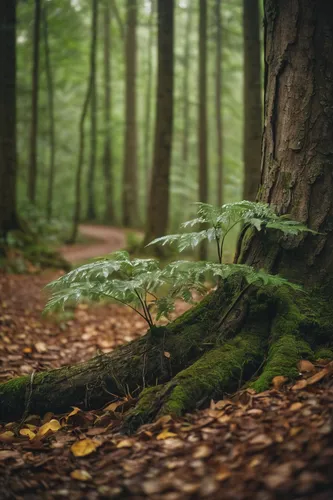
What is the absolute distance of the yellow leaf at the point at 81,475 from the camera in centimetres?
236

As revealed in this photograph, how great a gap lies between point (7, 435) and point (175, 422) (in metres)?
1.29

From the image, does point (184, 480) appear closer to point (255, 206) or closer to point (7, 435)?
point (7, 435)

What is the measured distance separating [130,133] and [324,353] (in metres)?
16.9

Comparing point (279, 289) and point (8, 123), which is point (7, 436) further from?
point (8, 123)

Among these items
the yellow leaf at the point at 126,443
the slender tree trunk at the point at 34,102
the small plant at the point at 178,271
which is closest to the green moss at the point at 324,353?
the small plant at the point at 178,271

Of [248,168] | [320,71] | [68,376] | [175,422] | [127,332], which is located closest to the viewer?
[175,422]

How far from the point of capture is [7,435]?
3137mm

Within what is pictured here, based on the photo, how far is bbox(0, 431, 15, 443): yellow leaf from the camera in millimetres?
3037

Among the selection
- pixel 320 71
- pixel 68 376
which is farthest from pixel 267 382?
pixel 320 71

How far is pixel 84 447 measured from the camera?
2.67m

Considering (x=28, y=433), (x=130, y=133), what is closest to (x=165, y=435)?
(x=28, y=433)

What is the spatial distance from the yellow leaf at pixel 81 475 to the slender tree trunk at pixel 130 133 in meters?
17.3

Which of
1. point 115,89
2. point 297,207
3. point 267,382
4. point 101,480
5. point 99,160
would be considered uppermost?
point 115,89

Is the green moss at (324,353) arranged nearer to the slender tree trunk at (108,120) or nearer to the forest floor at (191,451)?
the forest floor at (191,451)
